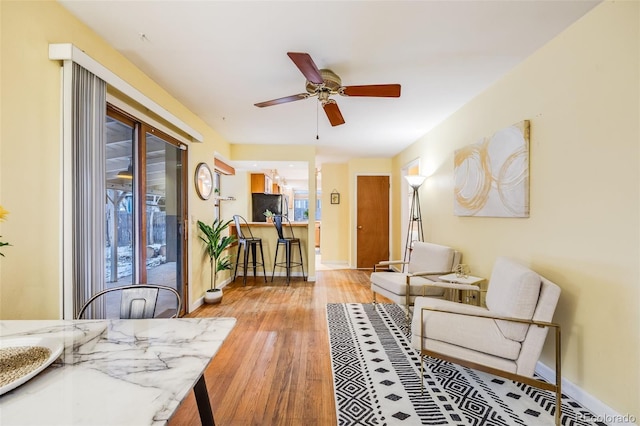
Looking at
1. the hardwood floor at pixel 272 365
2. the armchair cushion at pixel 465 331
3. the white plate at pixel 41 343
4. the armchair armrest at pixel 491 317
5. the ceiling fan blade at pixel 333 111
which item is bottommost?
the hardwood floor at pixel 272 365

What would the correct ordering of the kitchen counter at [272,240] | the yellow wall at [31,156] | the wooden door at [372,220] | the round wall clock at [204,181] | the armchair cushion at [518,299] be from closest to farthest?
the yellow wall at [31,156] → the armchair cushion at [518,299] → the round wall clock at [204,181] → the kitchen counter at [272,240] → the wooden door at [372,220]

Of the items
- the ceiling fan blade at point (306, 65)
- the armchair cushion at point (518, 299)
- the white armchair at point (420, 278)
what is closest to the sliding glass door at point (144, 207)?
the ceiling fan blade at point (306, 65)

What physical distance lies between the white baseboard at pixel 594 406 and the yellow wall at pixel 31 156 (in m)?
3.24

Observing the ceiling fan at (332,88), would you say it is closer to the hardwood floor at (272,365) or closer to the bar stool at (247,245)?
the hardwood floor at (272,365)

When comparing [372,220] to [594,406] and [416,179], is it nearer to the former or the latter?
[416,179]

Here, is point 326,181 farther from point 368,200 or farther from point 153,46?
point 153,46

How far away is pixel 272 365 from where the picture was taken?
2225 mm

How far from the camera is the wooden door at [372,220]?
6043 millimetres

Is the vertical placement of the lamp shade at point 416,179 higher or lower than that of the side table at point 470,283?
higher

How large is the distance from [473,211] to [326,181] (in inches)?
157

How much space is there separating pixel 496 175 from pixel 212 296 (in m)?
3.62

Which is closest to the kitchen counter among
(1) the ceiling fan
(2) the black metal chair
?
(1) the ceiling fan

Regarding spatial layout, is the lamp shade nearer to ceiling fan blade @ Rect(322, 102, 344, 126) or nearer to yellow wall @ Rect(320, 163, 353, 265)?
ceiling fan blade @ Rect(322, 102, 344, 126)

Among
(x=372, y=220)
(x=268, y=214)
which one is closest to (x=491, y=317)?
(x=372, y=220)
